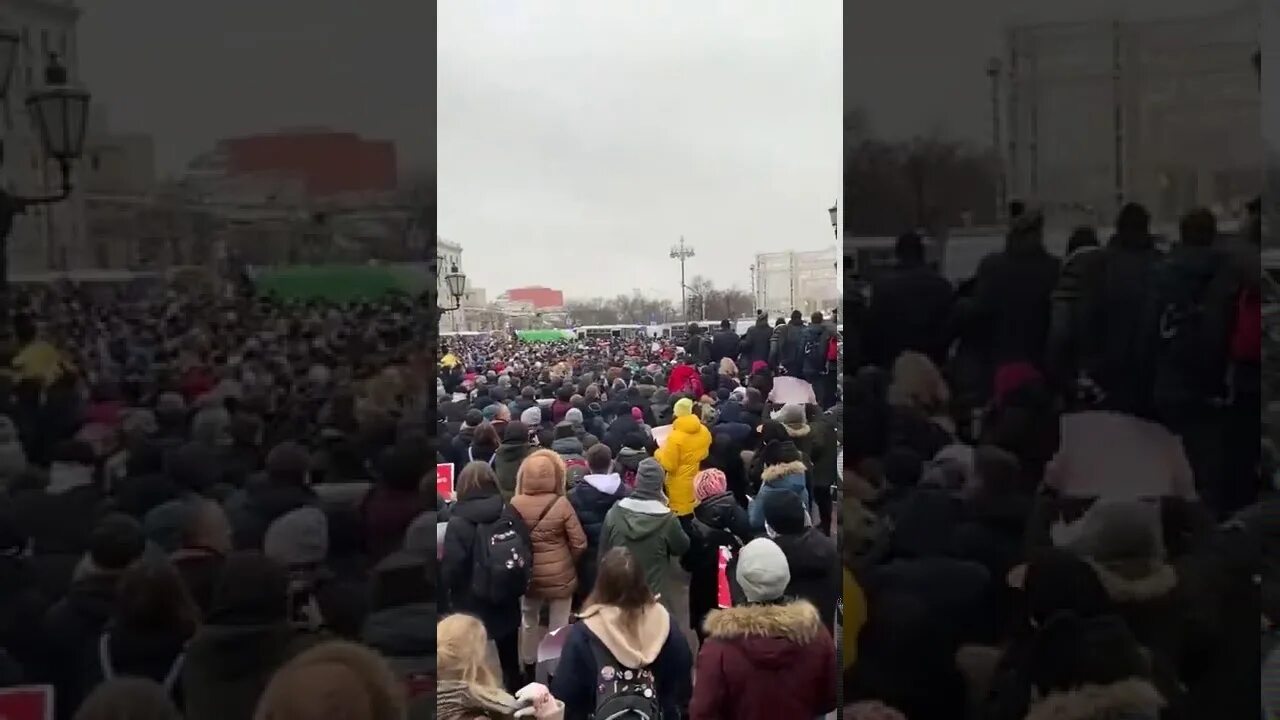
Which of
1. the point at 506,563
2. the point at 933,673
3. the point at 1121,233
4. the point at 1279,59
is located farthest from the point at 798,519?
the point at 1279,59

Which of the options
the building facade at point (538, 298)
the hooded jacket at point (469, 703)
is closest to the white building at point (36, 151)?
the hooded jacket at point (469, 703)

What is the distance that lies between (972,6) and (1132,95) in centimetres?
37

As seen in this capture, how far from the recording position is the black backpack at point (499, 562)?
13.0 ft

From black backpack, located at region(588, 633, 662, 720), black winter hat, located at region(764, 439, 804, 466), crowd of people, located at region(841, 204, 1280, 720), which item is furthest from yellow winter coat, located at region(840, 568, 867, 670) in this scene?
black winter hat, located at region(764, 439, 804, 466)

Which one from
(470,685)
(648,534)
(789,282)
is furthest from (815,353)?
(789,282)

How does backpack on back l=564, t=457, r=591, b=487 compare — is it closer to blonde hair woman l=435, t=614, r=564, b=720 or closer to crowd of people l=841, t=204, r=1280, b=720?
blonde hair woman l=435, t=614, r=564, b=720

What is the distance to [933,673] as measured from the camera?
1.93m

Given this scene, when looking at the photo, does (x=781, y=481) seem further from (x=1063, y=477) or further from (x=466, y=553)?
(x=1063, y=477)

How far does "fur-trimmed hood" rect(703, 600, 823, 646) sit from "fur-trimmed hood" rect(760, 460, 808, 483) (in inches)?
67.5

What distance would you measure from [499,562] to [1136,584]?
258 centimetres

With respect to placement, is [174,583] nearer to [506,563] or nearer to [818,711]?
[818,711]

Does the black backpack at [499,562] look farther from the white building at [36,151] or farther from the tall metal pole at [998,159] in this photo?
the tall metal pole at [998,159]

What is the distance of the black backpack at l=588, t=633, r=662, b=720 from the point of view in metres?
3.09

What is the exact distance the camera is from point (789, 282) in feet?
54.5
